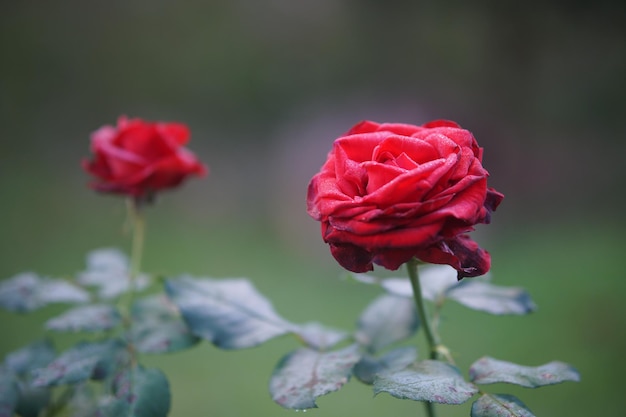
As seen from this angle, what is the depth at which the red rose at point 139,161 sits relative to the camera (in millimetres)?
425

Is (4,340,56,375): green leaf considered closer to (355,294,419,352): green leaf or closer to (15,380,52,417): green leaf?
(15,380,52,417): green leaf

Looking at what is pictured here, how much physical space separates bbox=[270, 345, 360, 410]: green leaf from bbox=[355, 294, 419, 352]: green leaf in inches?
1.4

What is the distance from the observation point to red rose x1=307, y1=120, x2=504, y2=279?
23 centimetres

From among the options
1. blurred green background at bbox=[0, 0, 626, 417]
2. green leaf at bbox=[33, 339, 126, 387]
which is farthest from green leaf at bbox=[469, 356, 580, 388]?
blurred green background at bbox=[0, 0, 626, 417]

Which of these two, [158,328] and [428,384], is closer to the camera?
[428,384]

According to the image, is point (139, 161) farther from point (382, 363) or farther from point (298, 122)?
point (298, 122)

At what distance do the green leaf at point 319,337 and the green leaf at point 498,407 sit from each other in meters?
0.11

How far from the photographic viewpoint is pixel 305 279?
1.34 metres

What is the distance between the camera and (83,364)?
33cm

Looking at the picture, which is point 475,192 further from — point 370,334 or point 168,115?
point 168,115

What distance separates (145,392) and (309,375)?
10cm

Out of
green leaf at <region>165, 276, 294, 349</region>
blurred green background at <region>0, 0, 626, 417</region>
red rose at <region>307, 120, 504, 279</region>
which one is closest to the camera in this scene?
Result: red rose at <region>307, 120, 504, 279</region>

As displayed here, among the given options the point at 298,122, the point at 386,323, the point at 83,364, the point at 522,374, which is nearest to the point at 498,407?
the point at 522,374

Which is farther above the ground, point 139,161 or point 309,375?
point 139,161
